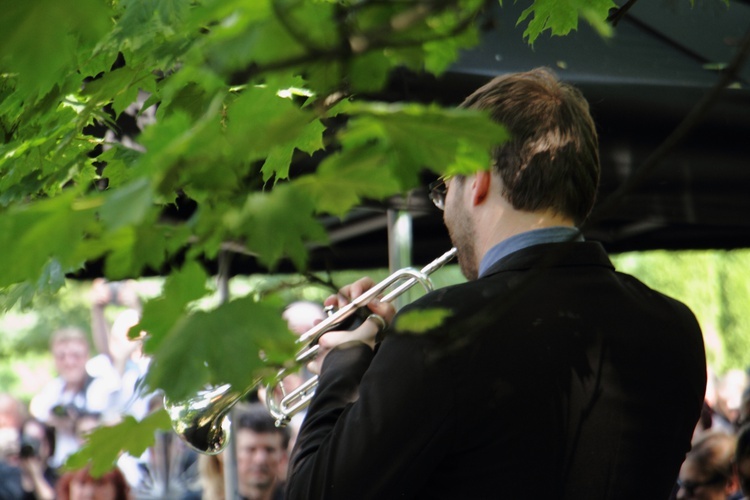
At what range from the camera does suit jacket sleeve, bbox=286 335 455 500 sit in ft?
4.93

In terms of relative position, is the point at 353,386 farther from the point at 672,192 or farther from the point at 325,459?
the point at 672,192

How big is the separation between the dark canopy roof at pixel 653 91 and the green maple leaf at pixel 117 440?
5.79 feet

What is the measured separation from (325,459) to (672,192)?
2352 mm

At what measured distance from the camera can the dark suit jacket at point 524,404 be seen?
1.51 metres

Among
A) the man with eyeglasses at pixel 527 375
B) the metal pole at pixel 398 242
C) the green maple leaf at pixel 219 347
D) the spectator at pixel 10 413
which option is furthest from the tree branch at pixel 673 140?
the spectator at pixel 10 413

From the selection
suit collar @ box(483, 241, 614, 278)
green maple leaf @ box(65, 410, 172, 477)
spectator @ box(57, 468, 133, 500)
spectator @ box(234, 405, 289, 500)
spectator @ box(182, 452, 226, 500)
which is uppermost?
green maple leaf @ box(65, 410, 172, 477)

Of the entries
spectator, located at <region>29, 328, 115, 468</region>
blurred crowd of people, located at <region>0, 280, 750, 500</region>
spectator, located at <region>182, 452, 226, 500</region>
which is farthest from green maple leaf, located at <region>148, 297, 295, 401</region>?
spectator, located at <region>29, 328, 115, 468</region>

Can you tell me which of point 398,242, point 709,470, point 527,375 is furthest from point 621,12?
point 709,470

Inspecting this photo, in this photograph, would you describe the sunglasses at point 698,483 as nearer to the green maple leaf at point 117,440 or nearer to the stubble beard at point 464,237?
the stubble beard at point 464,237

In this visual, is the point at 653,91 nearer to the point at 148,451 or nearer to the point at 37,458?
the point at 148,451

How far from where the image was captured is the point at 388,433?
1.51 metres

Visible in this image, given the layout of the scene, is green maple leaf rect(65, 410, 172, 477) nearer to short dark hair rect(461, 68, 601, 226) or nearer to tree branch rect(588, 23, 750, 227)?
tree branch rect(588, 23, 750, 227)

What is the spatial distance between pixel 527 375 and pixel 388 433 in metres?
0.22

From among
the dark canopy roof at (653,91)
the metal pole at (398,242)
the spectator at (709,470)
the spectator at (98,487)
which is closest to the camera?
the dark canopy roof at (653,91)
